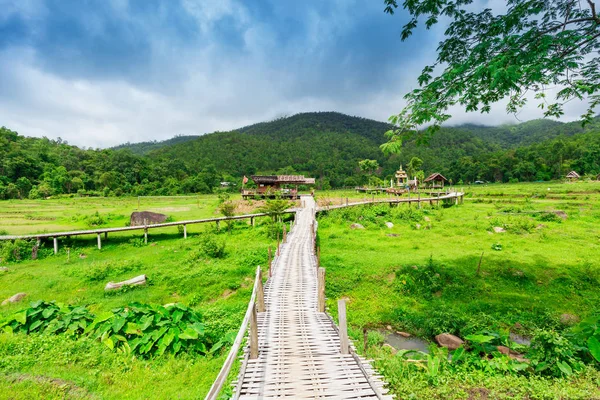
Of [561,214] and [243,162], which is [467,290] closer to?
[561,214]

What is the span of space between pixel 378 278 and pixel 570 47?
30.8 ft

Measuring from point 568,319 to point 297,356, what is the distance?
31.8ft

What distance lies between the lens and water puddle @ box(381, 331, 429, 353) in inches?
304

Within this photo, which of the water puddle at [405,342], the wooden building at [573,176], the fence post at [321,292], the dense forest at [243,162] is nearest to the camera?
the fence post at [321,292]

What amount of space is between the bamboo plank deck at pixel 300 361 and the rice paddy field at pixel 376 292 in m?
1.43

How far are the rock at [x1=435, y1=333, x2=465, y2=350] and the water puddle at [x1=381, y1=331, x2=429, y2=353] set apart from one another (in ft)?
1.28

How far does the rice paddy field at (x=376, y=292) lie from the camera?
5.22m

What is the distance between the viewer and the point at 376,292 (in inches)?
424

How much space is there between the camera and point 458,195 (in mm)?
34469

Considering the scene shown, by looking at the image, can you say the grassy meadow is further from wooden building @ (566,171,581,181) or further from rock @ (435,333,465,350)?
wooden building @ (566,171,581,181)

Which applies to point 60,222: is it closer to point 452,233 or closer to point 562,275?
point 452,233

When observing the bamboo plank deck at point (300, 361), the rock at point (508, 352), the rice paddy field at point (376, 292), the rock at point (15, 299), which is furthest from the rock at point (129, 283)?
the rock at point (508, 352)

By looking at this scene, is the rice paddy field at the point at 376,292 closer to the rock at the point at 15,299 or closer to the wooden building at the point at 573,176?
the rock at the point at 15,299

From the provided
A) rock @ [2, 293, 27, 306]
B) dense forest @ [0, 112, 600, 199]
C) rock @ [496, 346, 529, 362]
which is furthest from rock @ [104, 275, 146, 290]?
dense forest @ [0, 112, 600, 199]
